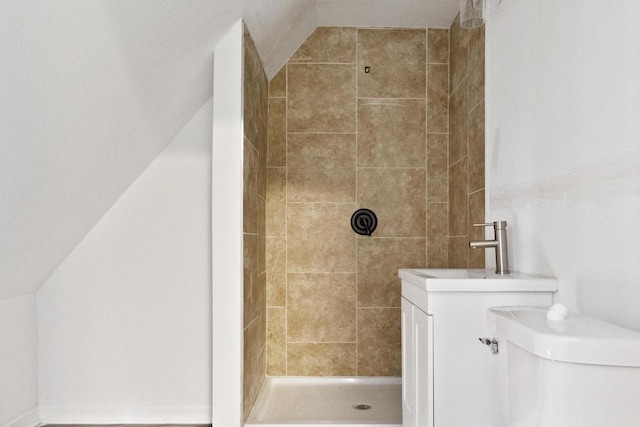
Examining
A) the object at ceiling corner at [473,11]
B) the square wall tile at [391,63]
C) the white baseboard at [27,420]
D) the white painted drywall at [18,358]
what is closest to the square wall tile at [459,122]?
the square wall tile at [391,63]

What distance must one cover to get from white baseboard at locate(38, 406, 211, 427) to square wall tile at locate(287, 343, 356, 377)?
0.79 meters

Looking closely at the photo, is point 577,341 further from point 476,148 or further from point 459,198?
point 459,198

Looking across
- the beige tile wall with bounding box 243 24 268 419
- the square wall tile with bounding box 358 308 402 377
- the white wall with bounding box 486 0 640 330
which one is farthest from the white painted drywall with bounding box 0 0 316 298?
the square wall tile with bounding box 358 308 402 377

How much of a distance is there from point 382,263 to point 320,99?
3.60 feet

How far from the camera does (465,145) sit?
2.97 metres

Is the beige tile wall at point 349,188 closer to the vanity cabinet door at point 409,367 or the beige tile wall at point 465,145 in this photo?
the beige tile wall at point 465,145

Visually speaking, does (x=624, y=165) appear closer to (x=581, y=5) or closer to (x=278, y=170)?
(x=581, y=5)

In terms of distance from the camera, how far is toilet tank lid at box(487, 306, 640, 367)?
105 cm

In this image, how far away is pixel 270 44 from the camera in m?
2.91

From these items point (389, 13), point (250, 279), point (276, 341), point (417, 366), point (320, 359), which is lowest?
point (320, 359)

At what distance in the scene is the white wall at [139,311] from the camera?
267 centimetres

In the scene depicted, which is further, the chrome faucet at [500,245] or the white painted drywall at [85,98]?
the chrome faucet at [500,245]

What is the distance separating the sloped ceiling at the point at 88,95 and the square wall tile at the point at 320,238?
98 centimetres

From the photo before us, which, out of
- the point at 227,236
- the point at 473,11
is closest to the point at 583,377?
the point at 473,11
